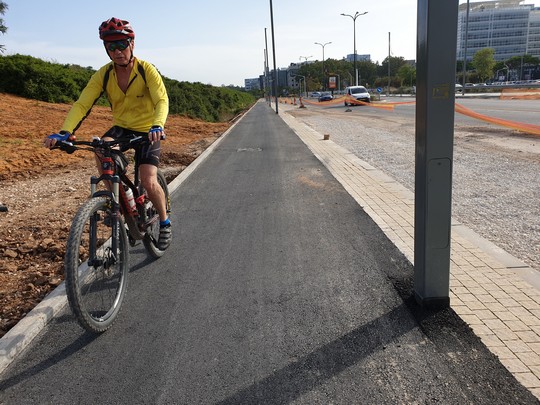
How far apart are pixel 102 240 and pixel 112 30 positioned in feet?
5.53

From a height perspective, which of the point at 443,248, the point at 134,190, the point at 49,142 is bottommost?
the point at 443,248

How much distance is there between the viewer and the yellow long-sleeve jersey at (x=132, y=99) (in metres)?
3.80

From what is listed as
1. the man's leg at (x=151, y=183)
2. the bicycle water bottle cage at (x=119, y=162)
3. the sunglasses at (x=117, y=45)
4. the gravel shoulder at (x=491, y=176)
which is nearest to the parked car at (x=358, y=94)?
the gravel shoulder at (x=491, y=176)

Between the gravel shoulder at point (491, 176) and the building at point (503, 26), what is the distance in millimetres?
119041

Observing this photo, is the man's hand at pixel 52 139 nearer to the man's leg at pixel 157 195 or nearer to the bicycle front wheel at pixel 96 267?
the bicycle front wheel at pixel 96 267

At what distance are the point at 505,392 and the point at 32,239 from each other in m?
4.89

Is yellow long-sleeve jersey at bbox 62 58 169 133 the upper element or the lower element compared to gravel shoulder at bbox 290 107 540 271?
upper

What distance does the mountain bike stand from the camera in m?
2.89

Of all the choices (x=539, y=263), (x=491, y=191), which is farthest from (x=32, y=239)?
(x=491, y=191)

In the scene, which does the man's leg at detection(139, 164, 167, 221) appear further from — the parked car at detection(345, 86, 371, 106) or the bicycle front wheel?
the parked car at detection(345, 86, 371, 106)

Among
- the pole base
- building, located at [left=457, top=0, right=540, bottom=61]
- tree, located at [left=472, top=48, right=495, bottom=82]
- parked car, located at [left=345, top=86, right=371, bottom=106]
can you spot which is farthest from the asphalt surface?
building, located at [left=457, top=0, right=540, bottom=61]

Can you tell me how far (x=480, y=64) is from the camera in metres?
83.5

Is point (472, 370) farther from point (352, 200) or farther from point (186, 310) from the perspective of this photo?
point (352, 200)

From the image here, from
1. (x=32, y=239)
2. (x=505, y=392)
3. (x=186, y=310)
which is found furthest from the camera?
(x=32, y=239)
